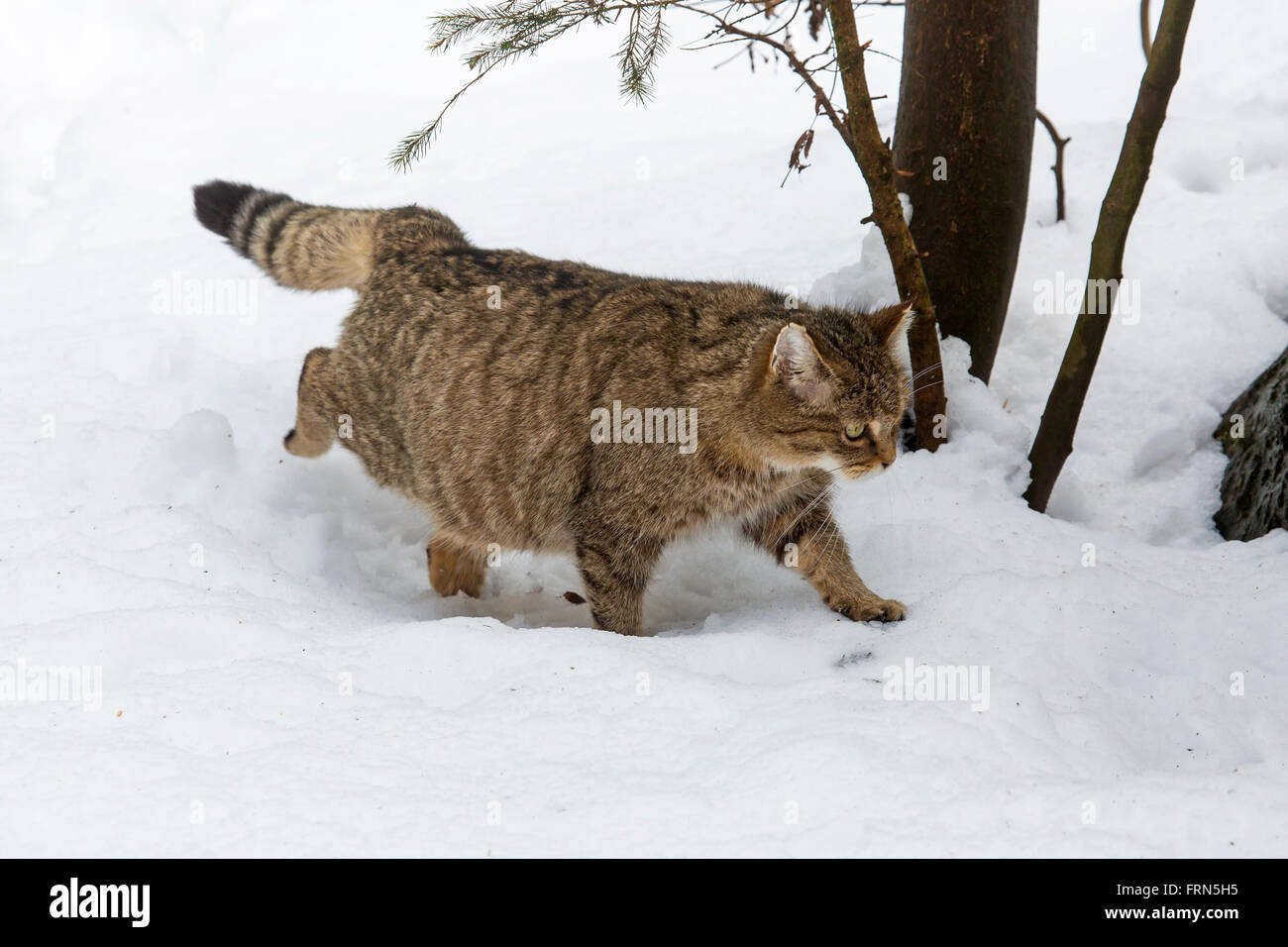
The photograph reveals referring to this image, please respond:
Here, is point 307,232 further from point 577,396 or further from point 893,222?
point 893,222

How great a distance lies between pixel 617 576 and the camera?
403 centimetres

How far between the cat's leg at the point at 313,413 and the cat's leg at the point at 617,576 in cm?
159

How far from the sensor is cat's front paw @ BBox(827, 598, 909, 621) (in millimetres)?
3842

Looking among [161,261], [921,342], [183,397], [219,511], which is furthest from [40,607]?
[161,261]

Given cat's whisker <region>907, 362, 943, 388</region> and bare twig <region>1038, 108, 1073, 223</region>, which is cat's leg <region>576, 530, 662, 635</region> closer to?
cat's whisker <region>907, 362, 943, 388</region>

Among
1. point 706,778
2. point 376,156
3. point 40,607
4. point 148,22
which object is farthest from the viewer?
point 148,22

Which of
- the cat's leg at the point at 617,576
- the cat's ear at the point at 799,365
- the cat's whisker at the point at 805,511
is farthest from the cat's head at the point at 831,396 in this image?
the cat's leg at the point at 617,576

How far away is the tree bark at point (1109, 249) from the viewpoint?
13.1ft

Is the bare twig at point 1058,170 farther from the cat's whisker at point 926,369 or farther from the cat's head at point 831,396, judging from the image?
the cat's head at point 831,396

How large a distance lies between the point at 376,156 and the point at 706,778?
7672 mm

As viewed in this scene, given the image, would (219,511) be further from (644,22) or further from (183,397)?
(644,22)

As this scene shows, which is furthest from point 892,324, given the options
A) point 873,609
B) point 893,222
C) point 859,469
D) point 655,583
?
point 655,583

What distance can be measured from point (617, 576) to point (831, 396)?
1031 mm

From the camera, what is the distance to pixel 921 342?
14.7 ft
